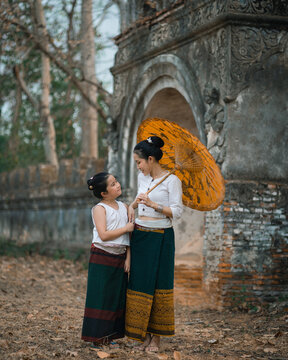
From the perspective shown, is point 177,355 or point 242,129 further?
point 242,129

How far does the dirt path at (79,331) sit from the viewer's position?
16.5 ft

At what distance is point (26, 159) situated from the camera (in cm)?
2383

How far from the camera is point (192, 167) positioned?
5152 mm

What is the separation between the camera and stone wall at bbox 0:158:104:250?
12734 millimetres

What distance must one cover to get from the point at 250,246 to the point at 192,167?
111 inches

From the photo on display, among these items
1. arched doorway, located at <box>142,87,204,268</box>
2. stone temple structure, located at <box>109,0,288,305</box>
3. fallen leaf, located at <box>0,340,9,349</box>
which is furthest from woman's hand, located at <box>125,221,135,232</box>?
arched doorway, located at <box>142,87,204,268</box>

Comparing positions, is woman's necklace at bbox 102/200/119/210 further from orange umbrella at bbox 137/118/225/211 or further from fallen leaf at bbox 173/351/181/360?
fallen leaf at bbox 173/351/181/360

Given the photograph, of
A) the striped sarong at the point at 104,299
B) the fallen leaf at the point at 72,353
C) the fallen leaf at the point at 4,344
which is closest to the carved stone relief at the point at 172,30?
the striped sarong at the point at 104,299

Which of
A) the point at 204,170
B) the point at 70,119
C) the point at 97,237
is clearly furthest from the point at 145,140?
the point at 70,119

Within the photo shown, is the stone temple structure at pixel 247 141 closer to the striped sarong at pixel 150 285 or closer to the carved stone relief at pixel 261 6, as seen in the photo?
the carved stone relief at pixel 261 6

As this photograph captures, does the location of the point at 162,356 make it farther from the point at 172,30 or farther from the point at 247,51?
the point at 172,30

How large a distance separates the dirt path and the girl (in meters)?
0.20

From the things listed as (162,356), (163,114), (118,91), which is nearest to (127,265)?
(162,356)

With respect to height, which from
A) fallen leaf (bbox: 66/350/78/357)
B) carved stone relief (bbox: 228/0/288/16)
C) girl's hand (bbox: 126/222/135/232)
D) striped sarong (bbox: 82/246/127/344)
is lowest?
fallen leaf (bbox: 66/350/78/357)
